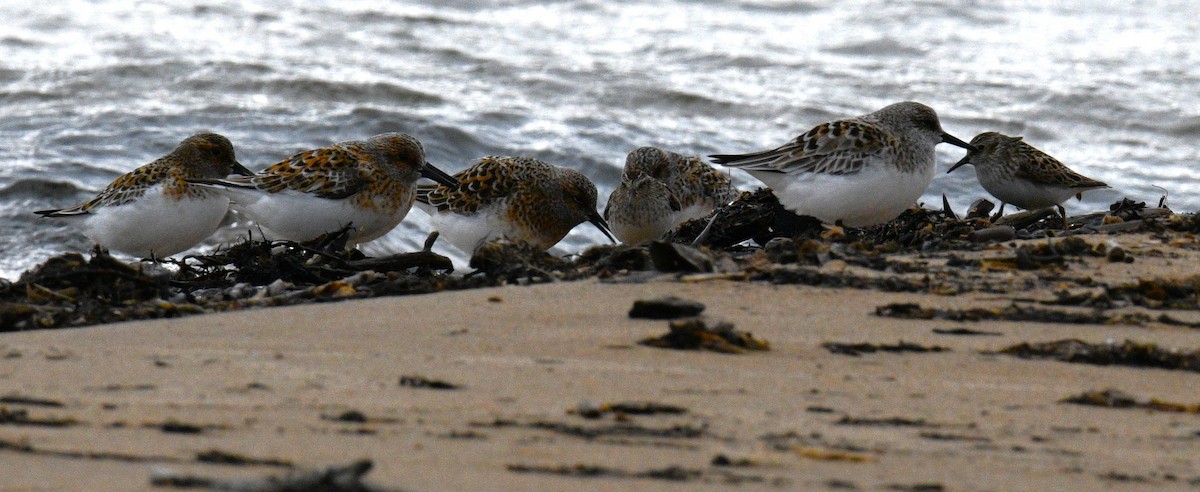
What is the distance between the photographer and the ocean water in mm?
11539

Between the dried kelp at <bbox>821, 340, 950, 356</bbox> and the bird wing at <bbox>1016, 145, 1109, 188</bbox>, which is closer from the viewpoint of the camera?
the dried kelp at <bbox>821, 340, 950, 356</bbox>

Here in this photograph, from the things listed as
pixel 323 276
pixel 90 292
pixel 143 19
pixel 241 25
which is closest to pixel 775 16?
pixel 241 25

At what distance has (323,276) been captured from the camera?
6.29m

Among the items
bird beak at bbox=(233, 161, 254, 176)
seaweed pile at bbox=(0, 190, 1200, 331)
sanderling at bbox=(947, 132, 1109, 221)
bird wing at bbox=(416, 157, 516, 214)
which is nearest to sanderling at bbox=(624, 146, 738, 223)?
bird wing at bbox=(416, 157, 516, 214)

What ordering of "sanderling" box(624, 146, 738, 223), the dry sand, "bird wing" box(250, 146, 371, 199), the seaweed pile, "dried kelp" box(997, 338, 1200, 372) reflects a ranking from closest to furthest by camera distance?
the dry sand, "dried kelp" box(997, 338, 1200, 372), the seaweed pile, "bird wing" box(250, 146, 371, 199), "sanderling" box(624, 146, 738, 223)

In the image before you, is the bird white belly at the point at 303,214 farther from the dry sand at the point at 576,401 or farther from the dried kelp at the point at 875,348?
the dried kelp at the point at 875,348

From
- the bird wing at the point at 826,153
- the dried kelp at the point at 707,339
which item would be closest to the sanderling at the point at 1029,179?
the bird wing at the point at 826,153

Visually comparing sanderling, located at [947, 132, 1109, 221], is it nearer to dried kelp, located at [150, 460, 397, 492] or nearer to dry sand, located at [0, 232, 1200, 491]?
dry sand, located at [0, 232, 1200, 491]

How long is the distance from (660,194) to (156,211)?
2.68 metres

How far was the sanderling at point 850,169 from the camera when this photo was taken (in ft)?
22.9

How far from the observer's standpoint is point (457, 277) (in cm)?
591

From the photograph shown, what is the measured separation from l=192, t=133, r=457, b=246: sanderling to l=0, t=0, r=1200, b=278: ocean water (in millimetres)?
2154

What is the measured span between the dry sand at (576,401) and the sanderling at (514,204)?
2723 millimetres

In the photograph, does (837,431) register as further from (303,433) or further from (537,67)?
(537,67)
